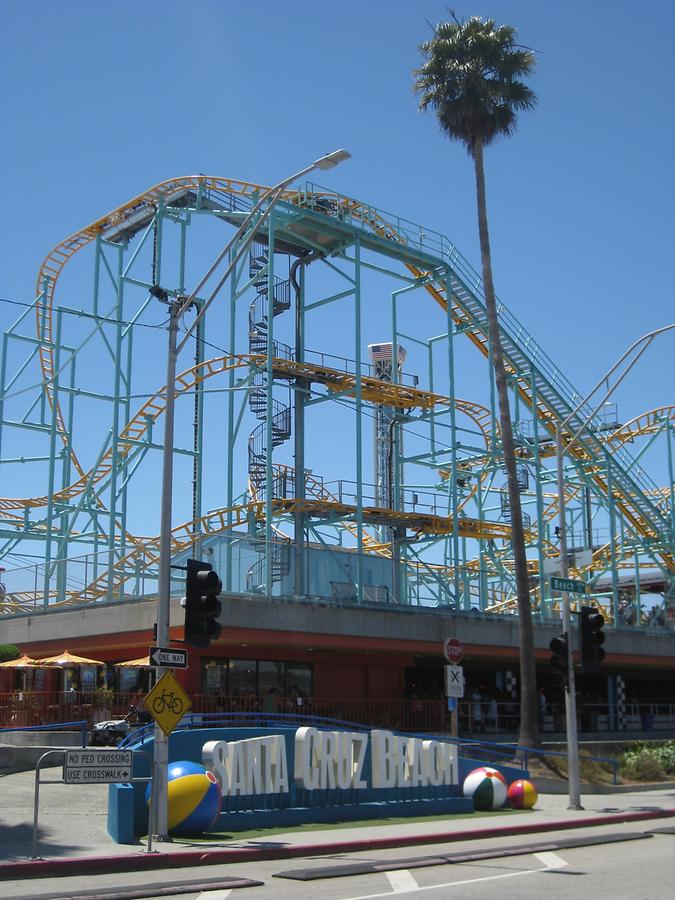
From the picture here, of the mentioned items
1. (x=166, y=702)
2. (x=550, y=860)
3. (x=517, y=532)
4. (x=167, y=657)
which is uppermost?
(x=517, y=532)

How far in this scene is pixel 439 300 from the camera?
139 feet

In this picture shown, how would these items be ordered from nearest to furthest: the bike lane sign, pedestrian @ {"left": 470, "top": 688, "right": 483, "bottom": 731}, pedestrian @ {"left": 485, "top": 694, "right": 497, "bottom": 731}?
the bike lane sign, pedestrian @ {"left": 470, "top": 688, "right": 483, "bottom": 731}, pedestrian @ {"left": 485, "top": 694, "right": 497, "bottom": 731}

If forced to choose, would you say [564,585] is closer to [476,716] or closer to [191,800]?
[191,800]

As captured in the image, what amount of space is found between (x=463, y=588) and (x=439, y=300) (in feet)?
38.3

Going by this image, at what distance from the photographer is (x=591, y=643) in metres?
23.7

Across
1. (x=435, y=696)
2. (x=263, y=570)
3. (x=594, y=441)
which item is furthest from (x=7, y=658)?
(x=594, y=441)

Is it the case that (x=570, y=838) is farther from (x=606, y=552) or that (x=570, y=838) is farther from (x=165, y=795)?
(x=606, y=552)

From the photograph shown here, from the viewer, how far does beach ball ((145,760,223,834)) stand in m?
17.1

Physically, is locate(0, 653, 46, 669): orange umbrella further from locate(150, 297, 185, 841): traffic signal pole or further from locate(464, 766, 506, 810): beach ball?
locate(150, 297, 185, 841): traffic signal pole

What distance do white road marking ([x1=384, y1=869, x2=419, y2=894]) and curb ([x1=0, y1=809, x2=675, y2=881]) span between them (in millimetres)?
2138

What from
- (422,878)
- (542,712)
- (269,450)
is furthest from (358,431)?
(422,878)

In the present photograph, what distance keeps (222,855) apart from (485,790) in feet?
30.5

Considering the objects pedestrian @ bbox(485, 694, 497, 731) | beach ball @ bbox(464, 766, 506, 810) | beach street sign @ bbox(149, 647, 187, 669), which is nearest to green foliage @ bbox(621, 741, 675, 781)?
pedestrian @ bbox(485, 694, 497, 731)

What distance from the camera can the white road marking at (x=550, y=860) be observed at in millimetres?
15375
